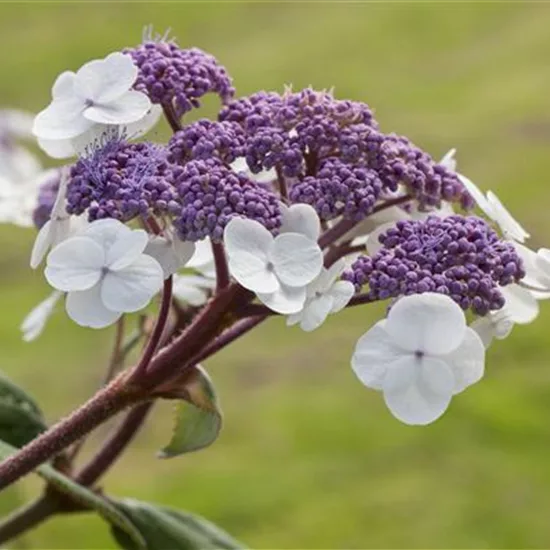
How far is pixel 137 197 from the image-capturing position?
13.9 inches

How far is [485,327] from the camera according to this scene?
377 mm

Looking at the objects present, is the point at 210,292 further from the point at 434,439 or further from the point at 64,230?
the point at 434,439

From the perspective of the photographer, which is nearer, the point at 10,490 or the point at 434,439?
the point at 10,490

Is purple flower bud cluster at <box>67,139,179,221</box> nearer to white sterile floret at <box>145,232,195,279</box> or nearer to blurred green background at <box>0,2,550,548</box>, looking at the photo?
white sterile floret at <box>145,232,195,279</box>

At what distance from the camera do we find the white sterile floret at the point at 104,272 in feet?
1.10

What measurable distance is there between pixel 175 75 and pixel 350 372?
1.21m

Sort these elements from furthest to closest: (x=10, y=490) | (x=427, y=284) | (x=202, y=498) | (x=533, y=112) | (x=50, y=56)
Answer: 1. (x=50, y=56)
2. (x=533, y=112)
3. (x=202, y=498)
4. (x=10, y=490)
5. (x=427, y=284)

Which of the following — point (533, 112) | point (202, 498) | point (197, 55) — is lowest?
point (197, 55)

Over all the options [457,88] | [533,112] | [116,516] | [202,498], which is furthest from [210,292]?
[457,88]

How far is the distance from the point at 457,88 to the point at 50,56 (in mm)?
808

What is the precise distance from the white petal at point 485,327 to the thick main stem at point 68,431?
0.37 ft

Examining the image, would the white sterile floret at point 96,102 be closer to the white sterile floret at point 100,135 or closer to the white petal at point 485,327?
the white sterile floret at point 100,135

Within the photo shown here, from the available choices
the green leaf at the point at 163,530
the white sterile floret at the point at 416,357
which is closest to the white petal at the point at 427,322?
the white sterile floret at the point at 416,357

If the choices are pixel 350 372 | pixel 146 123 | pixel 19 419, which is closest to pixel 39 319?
pixel 19 419
